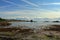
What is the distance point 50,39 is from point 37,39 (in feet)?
5.99

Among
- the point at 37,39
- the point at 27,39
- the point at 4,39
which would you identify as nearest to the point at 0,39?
the point at 4,39

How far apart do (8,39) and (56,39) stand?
6.72 metres

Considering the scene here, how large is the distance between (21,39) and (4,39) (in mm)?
2340

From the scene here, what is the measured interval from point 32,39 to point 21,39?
1.54 m

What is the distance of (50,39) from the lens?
890 inches

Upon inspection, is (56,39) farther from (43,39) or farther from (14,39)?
(14,39)

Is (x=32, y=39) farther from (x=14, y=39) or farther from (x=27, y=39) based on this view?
(x=14, y=39)

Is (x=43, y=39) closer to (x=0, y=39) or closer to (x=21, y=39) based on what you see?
(x=21, y=39)

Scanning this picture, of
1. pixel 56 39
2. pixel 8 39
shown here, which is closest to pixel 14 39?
pixel 8 39

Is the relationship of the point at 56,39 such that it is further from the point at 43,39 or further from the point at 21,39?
the point at 21,39

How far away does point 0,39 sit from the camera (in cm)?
2181

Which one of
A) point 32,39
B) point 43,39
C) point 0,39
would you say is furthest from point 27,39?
point 0,39

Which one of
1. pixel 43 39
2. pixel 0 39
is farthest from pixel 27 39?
pixel 0 39

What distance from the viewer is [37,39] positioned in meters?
22.6
